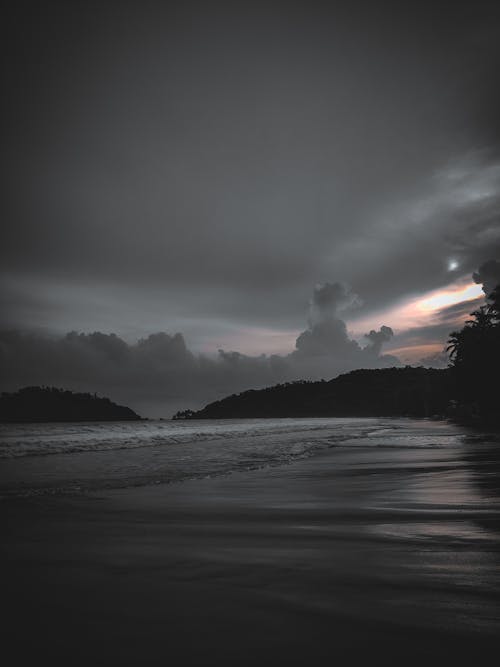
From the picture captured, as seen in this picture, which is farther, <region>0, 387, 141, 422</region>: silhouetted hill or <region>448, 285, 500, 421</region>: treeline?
<region>0, 387, 141, 422</region>: silhouetted hill

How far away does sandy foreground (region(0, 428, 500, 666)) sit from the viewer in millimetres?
1843

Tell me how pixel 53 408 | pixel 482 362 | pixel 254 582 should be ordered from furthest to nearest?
1. pixel 53 408
2. pixel 482 362
3. pixel 254 582

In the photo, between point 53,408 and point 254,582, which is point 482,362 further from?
point 53,408

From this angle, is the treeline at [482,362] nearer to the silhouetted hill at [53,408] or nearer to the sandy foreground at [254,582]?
the sandy foreground at [254,582]

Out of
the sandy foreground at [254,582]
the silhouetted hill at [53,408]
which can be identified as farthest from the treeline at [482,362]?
the silhouetted hill at [53,408]

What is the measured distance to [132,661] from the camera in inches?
69.4

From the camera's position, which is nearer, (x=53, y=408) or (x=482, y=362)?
(x=482, y=362)

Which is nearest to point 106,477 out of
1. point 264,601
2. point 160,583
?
point 160,583

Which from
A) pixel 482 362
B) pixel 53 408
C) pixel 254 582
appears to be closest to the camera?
pixel 254 582

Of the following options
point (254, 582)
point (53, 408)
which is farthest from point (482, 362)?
point (53, 408)

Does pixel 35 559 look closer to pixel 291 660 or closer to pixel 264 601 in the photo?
pixel 264 601

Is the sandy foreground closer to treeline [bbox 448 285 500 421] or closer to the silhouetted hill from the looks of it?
treeline [bbox 448 285 500 421]

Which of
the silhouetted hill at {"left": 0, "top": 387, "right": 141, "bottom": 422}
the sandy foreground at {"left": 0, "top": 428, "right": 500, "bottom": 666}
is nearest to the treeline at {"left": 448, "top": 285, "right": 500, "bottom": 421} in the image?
the sandy foreground at {"left": 0, "top": 428, "right": 500, "bottom": 666}

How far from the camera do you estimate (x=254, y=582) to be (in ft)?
8.84
